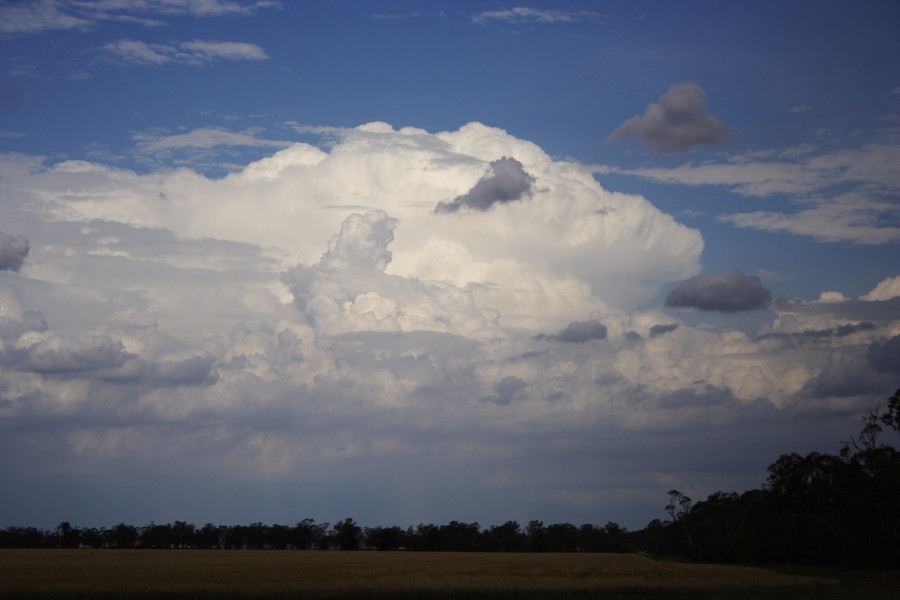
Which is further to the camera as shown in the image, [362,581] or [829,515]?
[829,515]

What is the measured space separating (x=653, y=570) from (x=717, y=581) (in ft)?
40.4

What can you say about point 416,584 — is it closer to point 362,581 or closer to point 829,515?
point 362,581

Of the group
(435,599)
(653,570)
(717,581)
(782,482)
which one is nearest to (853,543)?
(782,482)

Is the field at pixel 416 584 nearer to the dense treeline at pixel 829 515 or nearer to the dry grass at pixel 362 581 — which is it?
the dry grass at pixel 362 581

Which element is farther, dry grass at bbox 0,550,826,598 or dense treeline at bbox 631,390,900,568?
dense treeline at bbox 631,390,900,568

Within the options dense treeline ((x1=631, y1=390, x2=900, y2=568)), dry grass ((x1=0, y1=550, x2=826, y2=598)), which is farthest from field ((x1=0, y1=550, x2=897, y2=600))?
dense treeline ((x1=631, y1=390, x2=900, y2=568))

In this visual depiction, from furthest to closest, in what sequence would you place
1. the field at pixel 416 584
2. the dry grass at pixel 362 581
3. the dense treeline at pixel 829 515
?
the dense treeline at pixel 829 515
the dry grass at pixel 362 581
the field at pixel 416 584

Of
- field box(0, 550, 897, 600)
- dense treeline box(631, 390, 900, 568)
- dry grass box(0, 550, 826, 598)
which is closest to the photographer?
field box(0, 550, 897, 600)

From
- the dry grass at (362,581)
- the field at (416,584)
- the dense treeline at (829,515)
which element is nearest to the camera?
the field at (416,584)

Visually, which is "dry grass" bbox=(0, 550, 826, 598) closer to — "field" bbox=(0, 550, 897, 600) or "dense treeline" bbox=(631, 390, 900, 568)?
"field" bbox=(0, 550, 897, 600)

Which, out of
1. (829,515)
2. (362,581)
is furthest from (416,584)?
(829,515)

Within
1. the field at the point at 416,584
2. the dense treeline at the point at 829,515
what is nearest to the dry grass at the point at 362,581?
the field at the point at 416,584

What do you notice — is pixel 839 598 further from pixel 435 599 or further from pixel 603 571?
pixel 603 571

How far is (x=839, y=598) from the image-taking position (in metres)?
50.6
